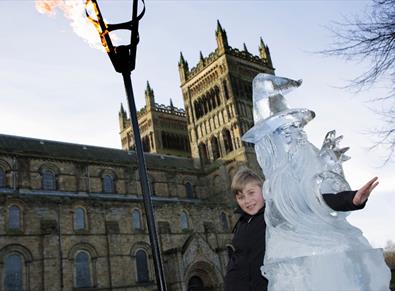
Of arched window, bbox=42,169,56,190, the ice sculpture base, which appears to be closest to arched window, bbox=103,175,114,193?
arched window, bbox=42,169,56,190

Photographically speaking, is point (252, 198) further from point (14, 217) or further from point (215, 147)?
point (215, 147)

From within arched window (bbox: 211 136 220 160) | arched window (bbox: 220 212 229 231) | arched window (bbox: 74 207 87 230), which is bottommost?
arched window (bbox: 220 212 229 231)

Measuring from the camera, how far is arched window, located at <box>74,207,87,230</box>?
26.0m

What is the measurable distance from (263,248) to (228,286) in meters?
0.51

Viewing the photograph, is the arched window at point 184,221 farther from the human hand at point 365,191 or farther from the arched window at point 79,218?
the human hand at point 365,191

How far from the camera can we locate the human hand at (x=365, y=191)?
8.12 ft

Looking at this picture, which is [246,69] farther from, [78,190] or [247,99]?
[78,190]

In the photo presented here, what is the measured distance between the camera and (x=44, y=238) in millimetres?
23562

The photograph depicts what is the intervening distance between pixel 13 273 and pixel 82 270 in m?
4.21

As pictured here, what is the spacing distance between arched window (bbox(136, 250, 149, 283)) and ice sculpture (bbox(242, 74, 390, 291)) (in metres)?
25.7

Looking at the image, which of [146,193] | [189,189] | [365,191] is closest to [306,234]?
[365,191]

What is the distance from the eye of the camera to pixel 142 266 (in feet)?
89.2

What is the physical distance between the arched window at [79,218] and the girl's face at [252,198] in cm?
2456

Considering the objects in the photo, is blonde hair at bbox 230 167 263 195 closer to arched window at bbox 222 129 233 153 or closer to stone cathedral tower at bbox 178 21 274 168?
stone cathedral tower at bbox 178 21 274 168
